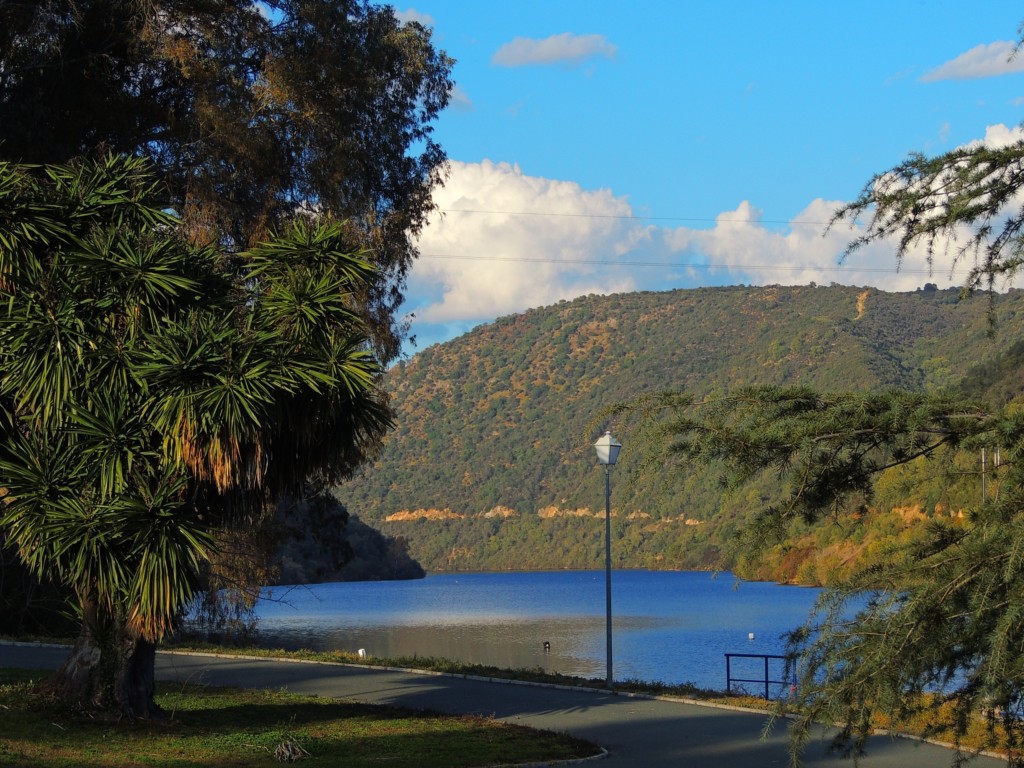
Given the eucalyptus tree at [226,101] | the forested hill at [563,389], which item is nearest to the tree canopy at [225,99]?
the eucalyptus tree at [226,101]

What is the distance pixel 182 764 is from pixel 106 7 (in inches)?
472

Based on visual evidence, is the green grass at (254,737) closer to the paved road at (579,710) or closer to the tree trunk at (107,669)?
the tree trunk at (107,669)

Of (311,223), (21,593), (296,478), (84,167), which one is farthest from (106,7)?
(21,593)

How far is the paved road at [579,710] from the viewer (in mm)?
11953

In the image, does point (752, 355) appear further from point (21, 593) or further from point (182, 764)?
point (182, 764)

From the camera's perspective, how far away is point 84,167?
1222 centimetres

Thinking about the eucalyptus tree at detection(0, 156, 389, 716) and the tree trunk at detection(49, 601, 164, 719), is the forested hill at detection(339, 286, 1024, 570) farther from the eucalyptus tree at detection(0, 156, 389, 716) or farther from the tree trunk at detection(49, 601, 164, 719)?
the eucalyptus tree at detection(0, 156, 389, 716)

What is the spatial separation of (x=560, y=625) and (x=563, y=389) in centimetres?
10640

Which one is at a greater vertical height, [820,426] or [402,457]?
[402,457]

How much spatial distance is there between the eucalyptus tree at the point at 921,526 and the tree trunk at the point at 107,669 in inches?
315

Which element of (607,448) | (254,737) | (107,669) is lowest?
(254,737)

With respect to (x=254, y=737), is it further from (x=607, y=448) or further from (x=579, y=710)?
(x=607, y=448)

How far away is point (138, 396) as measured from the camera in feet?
36.4

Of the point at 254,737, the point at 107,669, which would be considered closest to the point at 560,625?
the point at 107,669
